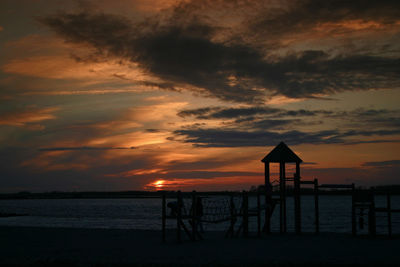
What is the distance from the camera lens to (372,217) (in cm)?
2170

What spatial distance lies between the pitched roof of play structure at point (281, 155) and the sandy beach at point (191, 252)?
504 cm

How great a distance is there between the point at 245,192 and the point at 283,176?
3173mm

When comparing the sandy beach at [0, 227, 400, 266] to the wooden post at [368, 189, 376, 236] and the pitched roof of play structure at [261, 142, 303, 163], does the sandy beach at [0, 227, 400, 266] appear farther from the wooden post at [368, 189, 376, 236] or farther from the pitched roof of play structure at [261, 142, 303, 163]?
the pitched roof of play structure at [261, 142, 303, 163]

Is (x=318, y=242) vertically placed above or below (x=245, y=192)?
below

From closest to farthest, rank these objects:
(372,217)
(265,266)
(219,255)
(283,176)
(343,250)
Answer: (265,266) → (219,255) → (343,250) → (372,217) → (283,176)

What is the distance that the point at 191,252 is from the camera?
15.7m

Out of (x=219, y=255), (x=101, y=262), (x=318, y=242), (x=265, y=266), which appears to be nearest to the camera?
(x=265, y=266)

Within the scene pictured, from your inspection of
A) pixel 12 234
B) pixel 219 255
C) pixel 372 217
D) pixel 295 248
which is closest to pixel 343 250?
pixel 295 248

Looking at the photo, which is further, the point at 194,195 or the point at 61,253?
the point at 194,195

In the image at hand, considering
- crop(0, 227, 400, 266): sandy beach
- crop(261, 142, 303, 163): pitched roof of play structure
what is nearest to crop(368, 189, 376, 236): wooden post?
crop(0, 227, 400, 266): sandy beach

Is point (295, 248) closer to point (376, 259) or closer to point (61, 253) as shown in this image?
point (376, 259)

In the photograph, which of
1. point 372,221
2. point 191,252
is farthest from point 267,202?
point 191,252

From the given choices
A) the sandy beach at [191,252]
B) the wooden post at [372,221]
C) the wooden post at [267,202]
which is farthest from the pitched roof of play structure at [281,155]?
the sandy beach at [191,252]

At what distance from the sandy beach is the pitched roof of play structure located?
5044 mm
